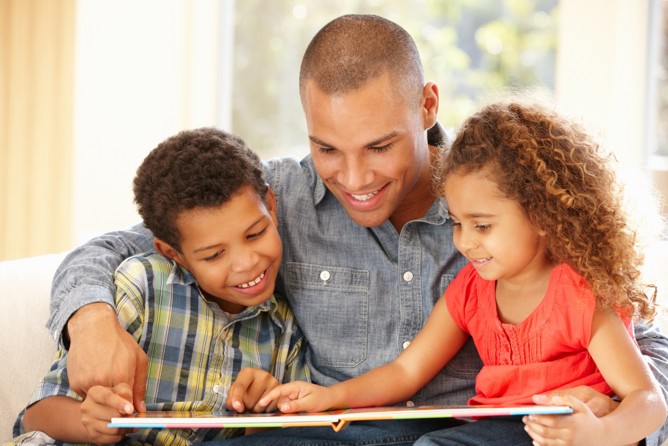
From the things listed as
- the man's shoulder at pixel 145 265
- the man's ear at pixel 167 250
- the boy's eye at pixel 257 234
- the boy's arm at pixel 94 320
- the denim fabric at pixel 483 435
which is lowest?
the denim fabric at pixel 483 435

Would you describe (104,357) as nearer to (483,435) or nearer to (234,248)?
(234,248)

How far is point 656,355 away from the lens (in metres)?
Result: 1.89

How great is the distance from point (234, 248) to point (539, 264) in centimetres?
65

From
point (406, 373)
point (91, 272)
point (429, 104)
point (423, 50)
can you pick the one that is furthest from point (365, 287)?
point (423, 50)

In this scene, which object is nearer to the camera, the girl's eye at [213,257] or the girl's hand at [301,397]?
the girl's hand at [301,397]

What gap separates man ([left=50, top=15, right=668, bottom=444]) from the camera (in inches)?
79.4

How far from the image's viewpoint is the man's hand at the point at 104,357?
5.54 feet

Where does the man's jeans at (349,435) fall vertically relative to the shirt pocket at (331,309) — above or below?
below

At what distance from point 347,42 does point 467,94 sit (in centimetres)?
225

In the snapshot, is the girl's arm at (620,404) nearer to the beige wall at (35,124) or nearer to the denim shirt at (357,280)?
the denim shirt at (357,280)

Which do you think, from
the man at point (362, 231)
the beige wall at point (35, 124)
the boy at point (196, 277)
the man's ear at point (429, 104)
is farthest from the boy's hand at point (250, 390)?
the beige wall at point (35, 124)

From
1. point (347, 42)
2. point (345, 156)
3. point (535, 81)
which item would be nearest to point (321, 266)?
point (345, 156)

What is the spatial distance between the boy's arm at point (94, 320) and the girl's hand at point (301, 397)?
0.86 feet

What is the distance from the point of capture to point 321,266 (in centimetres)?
217
